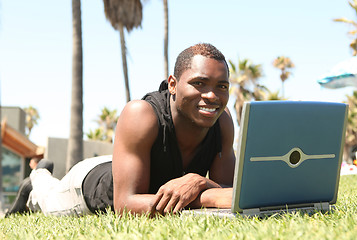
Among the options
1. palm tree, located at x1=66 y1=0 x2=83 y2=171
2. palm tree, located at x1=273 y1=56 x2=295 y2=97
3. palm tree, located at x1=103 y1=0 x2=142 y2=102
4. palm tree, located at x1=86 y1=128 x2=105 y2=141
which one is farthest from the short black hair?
palm tree, located at x1=273 y1=56 x2=295 y2=97

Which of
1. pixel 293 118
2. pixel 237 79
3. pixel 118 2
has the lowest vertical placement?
pixel 237 79

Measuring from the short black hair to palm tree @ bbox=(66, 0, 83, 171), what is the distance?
397 inches

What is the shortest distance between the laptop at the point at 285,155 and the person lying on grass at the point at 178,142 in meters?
0.22

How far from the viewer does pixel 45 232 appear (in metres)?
2.77

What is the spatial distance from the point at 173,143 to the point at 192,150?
0.28m

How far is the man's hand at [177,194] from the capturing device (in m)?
2.76

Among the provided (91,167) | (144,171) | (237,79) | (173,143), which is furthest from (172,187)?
(237,79)

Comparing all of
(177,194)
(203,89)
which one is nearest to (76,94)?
(203,89)

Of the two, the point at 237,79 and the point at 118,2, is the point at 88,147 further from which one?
the point at 237,79

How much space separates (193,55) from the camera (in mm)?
3035

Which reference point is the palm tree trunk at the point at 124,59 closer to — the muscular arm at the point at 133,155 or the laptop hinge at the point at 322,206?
the muscular arm at the point at 133,155

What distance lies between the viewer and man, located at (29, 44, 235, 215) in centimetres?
283

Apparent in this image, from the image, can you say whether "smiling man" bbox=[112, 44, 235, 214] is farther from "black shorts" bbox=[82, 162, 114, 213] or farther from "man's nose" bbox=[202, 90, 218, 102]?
"black shorts" bbox=[82, 162, 114, 213]

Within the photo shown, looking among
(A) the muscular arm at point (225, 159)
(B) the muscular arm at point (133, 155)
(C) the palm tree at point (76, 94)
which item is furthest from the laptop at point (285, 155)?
(C) the palm tree at point (76, 94)
